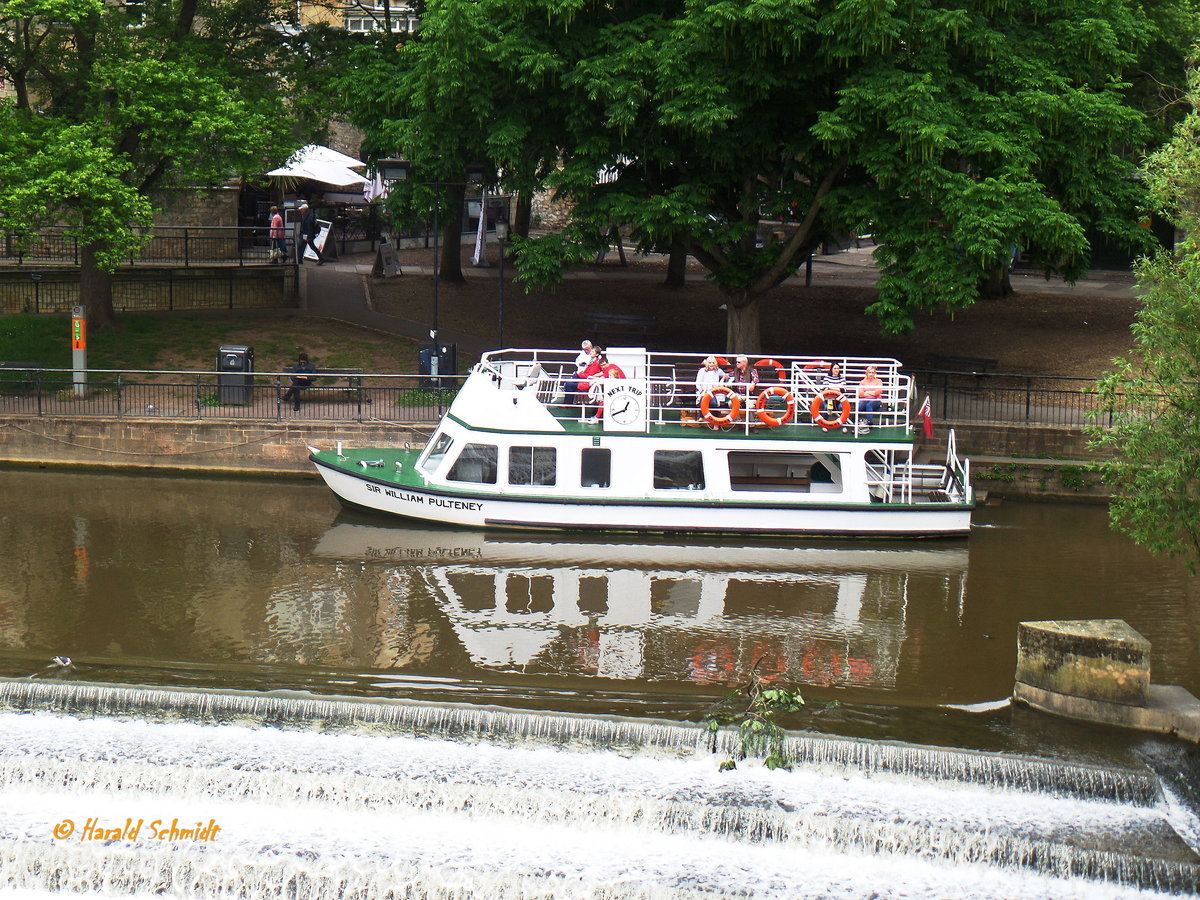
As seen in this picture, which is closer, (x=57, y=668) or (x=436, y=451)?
(x=57, y=668)

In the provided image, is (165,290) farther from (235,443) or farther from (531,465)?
(531,465)

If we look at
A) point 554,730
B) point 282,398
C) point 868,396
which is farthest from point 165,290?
point 554,730

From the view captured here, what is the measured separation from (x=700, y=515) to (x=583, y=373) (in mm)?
3575

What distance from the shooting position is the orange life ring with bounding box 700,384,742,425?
25.8 meters

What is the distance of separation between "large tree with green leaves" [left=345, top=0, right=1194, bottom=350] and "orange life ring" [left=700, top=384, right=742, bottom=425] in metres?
4.17

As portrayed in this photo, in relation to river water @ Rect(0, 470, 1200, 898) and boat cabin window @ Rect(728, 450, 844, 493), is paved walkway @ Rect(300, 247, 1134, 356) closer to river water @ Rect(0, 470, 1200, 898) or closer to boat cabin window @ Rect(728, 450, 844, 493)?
boat cabin window @ Rect(728, 450, 844, 493)

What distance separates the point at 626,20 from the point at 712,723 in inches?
710

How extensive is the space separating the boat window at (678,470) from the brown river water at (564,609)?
1.06 metres

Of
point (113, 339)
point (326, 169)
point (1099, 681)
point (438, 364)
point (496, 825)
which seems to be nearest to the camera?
point (496, 825)

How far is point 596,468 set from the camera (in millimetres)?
25797

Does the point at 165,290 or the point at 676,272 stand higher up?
the point at 676,272

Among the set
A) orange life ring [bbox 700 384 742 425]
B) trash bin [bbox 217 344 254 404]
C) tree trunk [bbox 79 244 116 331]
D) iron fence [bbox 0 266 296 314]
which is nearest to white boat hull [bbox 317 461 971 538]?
orange life ring [bbox 700 384 742 425]

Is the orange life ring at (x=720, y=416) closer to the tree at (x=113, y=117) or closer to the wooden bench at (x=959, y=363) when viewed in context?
the wooden bench at (x=959, y=363)

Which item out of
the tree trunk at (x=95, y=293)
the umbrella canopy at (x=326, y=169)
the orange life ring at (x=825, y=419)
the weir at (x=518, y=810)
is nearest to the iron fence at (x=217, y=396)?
the tree trunk at (x=95, y=293)
